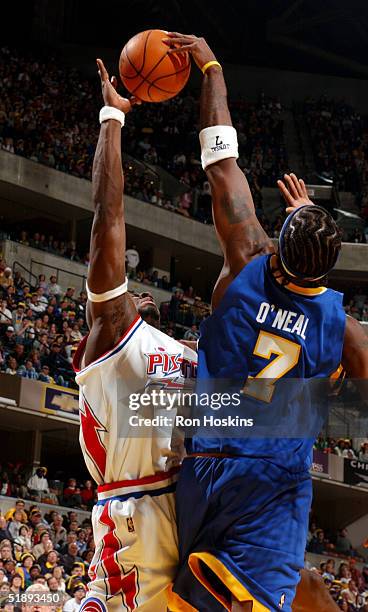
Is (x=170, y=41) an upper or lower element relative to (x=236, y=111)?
lower

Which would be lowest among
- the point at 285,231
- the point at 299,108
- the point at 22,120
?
the point at 285,231

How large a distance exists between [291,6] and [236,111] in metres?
5.51

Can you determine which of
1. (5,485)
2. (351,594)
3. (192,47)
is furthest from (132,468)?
(5,485)

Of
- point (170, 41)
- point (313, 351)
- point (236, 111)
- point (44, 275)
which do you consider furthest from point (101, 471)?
point (236, 111)

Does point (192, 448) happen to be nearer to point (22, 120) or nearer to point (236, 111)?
point (22, 120)

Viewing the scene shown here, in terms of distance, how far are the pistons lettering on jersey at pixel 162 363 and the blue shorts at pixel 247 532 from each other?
0.61 metres

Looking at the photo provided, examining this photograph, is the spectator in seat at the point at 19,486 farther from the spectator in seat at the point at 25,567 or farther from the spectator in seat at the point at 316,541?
the spectator in seat at the point at 316,541

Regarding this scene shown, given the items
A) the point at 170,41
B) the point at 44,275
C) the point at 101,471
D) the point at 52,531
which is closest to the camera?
the point at 101,471

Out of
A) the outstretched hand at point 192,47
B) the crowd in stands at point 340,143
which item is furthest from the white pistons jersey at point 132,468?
the crowd in stands at point 340,143

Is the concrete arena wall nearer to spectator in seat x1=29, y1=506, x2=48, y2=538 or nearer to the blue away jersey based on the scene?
spectator in seat x1=29, y1=506, x2=48, y2=538

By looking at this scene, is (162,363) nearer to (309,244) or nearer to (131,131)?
(309,244)

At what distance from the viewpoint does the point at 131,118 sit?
27969mm

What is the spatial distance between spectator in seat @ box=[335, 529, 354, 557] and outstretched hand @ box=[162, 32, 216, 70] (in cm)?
272

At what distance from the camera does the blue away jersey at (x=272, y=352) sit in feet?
10.4
